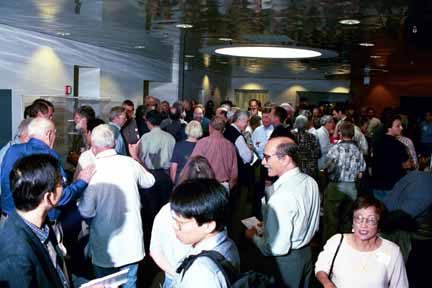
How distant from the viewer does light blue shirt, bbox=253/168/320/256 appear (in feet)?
8.63

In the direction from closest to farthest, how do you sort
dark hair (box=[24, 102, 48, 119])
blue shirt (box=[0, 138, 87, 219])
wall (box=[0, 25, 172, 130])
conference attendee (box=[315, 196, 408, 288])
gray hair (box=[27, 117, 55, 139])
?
conference attendee (box=[315, 196, 408, 288]) < blue shirt (box=[0, 138, 87, 219]) < gray hair (box=[27, 117, 55, 139]) < dark hair (box=[24, 102, 48, 119]) < wall (box=[0, 25, 172, 130])

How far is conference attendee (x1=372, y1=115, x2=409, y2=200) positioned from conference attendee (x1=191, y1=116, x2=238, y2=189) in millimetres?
1569

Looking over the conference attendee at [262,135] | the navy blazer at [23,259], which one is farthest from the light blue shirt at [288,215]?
the conference attendee at [262,135]

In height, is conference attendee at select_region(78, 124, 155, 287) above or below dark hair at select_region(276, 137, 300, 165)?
below

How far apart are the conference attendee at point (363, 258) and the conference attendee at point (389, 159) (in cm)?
263

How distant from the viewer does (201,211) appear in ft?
5.60

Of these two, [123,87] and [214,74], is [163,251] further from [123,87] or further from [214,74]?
[214,74]

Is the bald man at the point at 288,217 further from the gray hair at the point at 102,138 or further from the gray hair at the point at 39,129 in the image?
the gray hair at the point at 39,129

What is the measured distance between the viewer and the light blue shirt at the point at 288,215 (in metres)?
2.63

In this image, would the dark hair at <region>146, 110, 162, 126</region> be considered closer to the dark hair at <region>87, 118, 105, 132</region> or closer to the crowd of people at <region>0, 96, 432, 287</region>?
the crowd of people at <region>0, 96, 432, 287</region>

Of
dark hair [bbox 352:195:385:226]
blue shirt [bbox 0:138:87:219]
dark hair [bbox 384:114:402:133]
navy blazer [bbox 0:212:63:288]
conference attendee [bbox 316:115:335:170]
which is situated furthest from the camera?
conference attendee [bbox 316:115:335:170]

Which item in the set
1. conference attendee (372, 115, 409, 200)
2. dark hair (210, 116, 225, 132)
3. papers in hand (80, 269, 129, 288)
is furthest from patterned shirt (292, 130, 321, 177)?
papers in hand (80, 269, 129, 288)

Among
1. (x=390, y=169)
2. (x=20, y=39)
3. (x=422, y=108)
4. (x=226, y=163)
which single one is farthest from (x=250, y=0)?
(x=422, y=108)

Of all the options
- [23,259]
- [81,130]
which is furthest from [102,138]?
[81,130]
